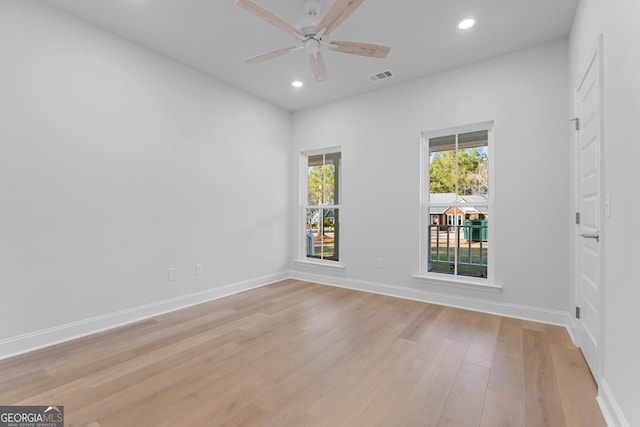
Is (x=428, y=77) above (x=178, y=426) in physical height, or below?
above

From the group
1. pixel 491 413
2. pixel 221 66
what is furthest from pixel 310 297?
pixel 221 66

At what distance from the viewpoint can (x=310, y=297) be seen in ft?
12.7

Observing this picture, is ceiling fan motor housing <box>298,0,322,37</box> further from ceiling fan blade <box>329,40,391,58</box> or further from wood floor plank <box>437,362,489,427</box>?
wood floor plank <box>437,362,489,427</box>

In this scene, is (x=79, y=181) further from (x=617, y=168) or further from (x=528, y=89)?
(x=528, y=89)

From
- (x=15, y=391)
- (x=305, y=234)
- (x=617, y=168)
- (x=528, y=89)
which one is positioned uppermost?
(x=528, y=89)

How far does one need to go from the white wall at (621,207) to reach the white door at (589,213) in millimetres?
130

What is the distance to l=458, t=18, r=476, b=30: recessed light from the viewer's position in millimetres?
2646

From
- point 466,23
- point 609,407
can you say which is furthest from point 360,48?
point 609,407

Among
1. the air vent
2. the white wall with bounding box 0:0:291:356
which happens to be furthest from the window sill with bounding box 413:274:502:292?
the air vent

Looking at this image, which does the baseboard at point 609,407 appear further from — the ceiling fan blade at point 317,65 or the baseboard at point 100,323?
the baseboard at point 100,323

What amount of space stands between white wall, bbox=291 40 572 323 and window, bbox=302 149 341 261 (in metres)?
0.31

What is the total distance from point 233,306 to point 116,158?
2.04 m

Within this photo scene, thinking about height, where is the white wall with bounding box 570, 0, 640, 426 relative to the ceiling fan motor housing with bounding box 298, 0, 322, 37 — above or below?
below
